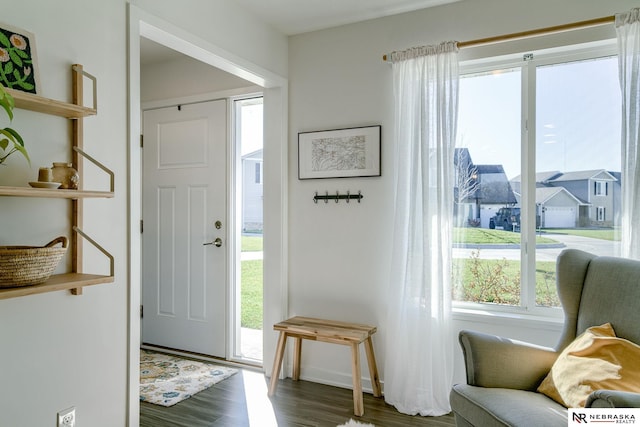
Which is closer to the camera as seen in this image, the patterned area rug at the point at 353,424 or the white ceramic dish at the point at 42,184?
the white ceramic dish at the point at 42,184

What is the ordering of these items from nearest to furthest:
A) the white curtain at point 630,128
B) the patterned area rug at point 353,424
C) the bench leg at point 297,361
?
the white curtain at point 630,128 < the patterned area rug at point 353,424 < the bench leg at point 297,361

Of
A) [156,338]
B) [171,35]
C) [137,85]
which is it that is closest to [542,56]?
[171,35]

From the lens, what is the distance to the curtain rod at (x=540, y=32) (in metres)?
2.34

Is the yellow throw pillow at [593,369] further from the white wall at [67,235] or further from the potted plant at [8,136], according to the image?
the potted plant at [8,136]

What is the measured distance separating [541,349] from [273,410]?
160 cm

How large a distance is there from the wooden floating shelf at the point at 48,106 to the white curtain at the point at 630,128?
2.54 meters

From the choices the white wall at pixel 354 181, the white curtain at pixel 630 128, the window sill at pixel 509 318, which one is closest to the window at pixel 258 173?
the white wall at pixel 354 181

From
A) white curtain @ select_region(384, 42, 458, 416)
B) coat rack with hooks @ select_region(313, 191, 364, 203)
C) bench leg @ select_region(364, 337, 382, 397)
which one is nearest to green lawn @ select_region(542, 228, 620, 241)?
white curtain @ select_region(384, 42, 458, 416)

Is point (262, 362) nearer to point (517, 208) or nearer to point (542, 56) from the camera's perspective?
Answer: point (517, 208)

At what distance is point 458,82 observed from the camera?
268 centimetres

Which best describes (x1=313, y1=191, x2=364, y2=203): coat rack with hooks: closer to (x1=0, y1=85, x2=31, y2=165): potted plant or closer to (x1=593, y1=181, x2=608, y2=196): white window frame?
(x1=593, y1=181, x2=608, y2=196): white window frame

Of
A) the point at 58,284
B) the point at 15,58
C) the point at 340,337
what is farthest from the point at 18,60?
the point at 340,337

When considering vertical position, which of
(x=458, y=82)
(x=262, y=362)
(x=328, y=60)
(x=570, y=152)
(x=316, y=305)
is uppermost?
(x=328, y=60)

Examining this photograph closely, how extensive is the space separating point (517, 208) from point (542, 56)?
921 mm
